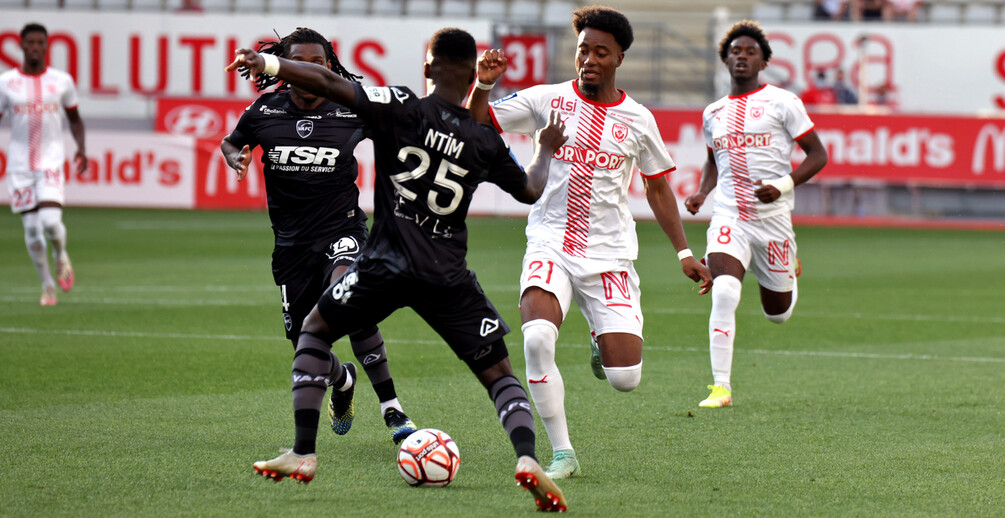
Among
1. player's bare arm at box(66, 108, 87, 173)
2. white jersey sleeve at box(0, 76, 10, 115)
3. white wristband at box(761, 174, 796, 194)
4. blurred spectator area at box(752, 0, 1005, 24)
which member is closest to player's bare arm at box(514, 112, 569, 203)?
white wristband at box(761, 174, 796, 194)

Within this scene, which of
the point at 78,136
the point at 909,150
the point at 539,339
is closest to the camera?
the point at 539,339

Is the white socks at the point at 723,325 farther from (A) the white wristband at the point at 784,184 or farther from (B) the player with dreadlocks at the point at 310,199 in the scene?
(B) the player with dreadlocks at the point at 310,199

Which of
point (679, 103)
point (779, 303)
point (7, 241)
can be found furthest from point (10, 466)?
point (679, 103)

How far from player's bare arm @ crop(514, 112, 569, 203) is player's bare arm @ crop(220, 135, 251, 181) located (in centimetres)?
149

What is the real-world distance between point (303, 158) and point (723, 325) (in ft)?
9.36

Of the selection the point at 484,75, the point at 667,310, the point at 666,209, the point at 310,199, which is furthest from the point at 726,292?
the point at 667,310

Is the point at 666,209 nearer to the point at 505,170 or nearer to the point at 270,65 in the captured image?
the point at 505,170

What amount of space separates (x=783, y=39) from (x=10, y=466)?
2382 cm

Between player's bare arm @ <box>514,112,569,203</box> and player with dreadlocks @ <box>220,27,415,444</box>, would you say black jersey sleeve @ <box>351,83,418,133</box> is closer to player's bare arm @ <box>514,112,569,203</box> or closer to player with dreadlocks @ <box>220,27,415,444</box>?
player's bare arm @ <box>514,112,569,203</box>

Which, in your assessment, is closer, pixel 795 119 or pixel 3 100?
pixel 795 119

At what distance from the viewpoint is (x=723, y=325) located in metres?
7.90

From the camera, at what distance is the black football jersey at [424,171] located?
16.2 ft

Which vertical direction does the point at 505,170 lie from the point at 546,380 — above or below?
above

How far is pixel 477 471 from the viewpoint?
5660 millimetres
